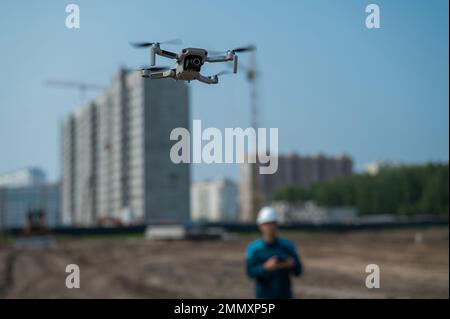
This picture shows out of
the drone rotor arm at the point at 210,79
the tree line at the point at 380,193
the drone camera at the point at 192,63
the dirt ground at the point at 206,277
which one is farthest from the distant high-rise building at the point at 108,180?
the tree line at the point at 380,193

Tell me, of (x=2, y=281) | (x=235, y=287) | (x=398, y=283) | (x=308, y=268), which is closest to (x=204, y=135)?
(x=235, y=287)

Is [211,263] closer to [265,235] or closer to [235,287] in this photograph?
[235,287]

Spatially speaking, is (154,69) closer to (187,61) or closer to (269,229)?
(187,61)

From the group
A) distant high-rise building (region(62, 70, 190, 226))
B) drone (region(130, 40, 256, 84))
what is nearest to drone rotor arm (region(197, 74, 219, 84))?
drone (region(130, 40, 256, 84))

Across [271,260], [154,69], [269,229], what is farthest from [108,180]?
[154,69]

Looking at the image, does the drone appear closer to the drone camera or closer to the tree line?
the drone camera
